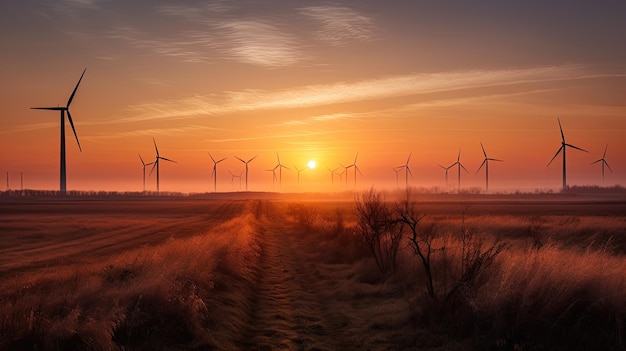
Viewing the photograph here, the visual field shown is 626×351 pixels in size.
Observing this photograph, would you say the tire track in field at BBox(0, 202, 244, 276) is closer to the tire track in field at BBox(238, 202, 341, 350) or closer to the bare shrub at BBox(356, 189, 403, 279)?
the tire track in field at BBox(238, 202, 341, 350)

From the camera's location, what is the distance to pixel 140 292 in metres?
13.9

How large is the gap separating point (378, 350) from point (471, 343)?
227cm

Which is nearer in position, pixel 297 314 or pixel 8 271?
pixel 297 314

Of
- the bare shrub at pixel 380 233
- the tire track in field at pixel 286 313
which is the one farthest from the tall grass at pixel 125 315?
the bare shrub at pixel 380 233

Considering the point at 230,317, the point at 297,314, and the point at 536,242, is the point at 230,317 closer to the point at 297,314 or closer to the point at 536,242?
the point at 297,314

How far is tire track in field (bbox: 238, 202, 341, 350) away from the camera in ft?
45.7

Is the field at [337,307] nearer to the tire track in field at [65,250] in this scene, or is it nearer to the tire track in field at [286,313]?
the tire track in field at [286,313]

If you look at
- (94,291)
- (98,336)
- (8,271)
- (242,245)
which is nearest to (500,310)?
(98,336)

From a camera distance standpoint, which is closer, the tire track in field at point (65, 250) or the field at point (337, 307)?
the field at point (337, 307)

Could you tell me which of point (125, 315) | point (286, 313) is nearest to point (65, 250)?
point (286, 313)

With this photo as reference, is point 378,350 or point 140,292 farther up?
point 140,292

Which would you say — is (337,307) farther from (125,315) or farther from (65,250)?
(65,250)

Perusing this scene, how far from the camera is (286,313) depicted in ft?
56.2

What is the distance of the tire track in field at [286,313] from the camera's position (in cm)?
1394
